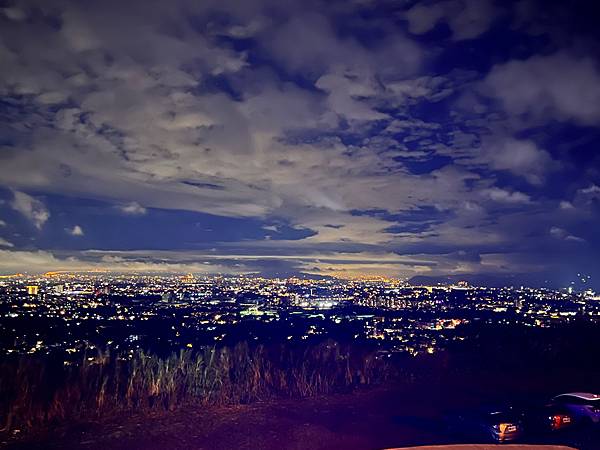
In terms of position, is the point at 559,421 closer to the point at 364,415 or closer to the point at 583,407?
the point at 583,407

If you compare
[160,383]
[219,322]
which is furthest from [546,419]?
[219,322]

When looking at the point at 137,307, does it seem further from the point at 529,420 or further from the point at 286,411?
the point at 529,420

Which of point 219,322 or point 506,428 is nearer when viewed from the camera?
point 506,428

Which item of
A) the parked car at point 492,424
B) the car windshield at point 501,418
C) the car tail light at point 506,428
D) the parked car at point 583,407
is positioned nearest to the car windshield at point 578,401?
the parked car at point 583,407

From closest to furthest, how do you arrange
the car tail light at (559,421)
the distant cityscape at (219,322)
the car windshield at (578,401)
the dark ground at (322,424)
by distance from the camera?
A: the dark ground at (322,424) → the car tail light at (559,421) → the car windshield at (578,401) → the distant cityscape at (219,322)

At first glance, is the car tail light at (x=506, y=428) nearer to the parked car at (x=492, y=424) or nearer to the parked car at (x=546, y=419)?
the parked car at (x=492, y=424)

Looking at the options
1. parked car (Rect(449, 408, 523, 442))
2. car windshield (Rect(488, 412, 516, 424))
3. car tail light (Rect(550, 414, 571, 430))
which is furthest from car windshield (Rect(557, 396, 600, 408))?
car windshield (Rect(488, 412, 516, 424))

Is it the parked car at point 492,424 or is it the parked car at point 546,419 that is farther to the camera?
the parked car at point 546,419
